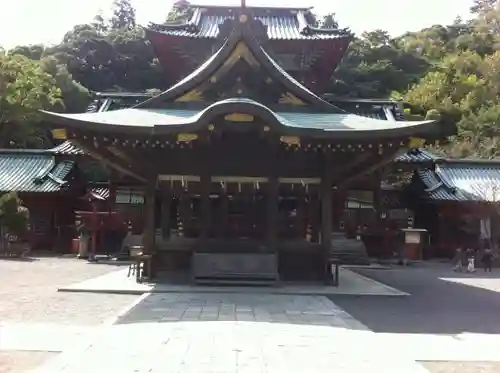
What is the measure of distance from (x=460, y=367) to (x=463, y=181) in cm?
2352

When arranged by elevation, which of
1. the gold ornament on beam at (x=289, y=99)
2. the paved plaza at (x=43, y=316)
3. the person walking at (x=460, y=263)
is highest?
the gold ornament on beam at (x=289, y=99)

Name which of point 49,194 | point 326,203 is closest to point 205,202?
point 326,203

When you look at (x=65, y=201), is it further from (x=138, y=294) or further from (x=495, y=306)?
(x=495, y=306)

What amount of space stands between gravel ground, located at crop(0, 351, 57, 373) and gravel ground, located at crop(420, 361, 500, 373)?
13.7 feet

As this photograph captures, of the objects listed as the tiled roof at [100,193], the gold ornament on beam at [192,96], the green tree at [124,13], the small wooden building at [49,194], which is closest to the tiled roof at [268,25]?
the small wooden building at [49,194]

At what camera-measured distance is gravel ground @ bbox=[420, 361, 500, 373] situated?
6.48 m

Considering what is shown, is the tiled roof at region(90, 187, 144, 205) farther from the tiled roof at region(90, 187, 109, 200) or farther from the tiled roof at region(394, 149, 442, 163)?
the tiled roof at region(394, 149, 442, 163)

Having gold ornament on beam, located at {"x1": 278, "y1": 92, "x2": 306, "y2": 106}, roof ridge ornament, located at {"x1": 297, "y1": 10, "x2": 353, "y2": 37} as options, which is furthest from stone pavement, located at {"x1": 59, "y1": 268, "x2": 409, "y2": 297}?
roof ridge ornament, located at {"x1": 297, "y1": 10, "x2": 353, "y2": 37}

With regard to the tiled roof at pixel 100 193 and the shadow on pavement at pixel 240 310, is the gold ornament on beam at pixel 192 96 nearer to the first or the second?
the shadow on pavement at pixel 240 310

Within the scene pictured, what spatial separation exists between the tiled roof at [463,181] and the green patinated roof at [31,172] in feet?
55.0

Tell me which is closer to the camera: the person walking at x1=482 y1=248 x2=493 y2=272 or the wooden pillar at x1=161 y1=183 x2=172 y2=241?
the wooden pillar at x1=161 y1=183 x2=172 y2=241

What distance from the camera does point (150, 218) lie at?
46.3 ft

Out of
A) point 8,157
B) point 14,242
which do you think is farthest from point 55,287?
point 8,157

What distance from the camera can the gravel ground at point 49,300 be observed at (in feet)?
31.3
